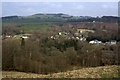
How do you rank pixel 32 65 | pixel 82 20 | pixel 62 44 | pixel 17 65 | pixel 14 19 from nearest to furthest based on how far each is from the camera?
pixel 32 65 → pixel 17 65 → pixel 62 44 → pixel 82 20 → pixel 14 19

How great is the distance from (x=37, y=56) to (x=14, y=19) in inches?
1244

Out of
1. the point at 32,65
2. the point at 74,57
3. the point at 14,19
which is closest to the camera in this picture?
the point at 32,65

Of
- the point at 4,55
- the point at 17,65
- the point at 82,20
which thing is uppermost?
the point at 82,20

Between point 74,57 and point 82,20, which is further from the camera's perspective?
point 82,20

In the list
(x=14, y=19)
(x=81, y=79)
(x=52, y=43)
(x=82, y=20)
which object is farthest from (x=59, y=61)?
(x=14, y=19)

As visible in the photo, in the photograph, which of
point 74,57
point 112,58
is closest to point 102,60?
point 112,58

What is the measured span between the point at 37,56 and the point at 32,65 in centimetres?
311

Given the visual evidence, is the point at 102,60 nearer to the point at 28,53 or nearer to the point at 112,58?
the point at 112,58

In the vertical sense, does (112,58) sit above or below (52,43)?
Result: below

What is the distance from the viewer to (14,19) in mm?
43719

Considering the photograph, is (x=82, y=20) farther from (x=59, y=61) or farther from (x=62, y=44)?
(x=59, y=61)

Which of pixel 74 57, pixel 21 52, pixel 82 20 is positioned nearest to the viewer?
pixel 21 52

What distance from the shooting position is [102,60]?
15.3 metres

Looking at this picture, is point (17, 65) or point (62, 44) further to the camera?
point (62, 44)
